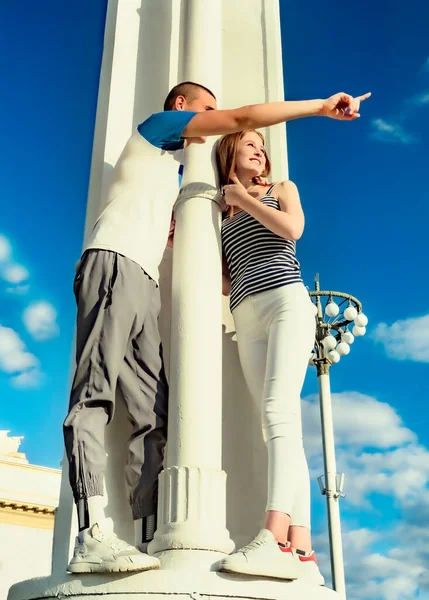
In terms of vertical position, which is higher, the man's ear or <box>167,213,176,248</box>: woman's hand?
the man's ear

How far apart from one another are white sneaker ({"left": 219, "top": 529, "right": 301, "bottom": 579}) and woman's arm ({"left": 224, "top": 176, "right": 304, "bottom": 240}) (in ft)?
4.65

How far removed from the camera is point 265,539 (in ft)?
8.20

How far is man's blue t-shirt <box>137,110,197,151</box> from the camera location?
322 cm

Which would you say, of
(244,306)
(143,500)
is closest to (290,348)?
(244,306)

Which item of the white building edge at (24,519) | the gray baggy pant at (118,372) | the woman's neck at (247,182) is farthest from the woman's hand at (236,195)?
the white building edge at (24,519)

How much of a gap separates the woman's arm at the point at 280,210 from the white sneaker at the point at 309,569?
146cm

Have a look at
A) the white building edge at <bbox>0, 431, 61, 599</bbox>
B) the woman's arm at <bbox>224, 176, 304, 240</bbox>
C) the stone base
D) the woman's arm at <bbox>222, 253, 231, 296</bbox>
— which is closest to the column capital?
the woman's arm at <bbox>224, 176, 304, 240</bbox>

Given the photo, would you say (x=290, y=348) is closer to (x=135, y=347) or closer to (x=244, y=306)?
(x=244, y=306)

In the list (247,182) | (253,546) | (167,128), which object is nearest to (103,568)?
(253,546)

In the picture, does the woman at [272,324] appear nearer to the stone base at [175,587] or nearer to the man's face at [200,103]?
the stone base at [175,587]

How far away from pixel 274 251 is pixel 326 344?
26.0 feet

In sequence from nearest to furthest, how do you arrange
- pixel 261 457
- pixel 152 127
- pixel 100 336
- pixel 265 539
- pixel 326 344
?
pixel 265 539, pixel 100 336, pixel 152 127, pixel 261 457, pixel 326 344

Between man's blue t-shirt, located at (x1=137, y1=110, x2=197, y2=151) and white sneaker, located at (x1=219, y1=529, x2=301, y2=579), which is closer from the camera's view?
white sneaker, located at (x1=219, y1=529, x2=301, y2=579)

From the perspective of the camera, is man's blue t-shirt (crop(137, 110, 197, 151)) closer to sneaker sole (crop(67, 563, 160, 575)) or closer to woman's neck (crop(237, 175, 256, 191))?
woman's neck (crop(237, 175, 256, 191))
